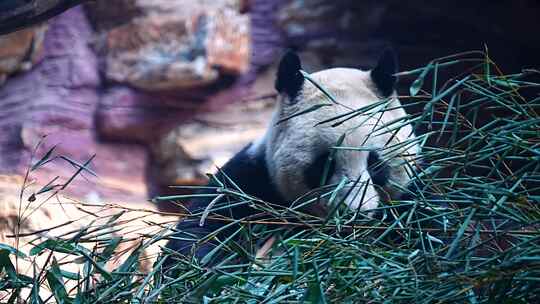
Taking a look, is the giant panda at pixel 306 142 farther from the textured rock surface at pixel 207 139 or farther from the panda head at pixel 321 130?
the textured rock surface at pixel 207 139

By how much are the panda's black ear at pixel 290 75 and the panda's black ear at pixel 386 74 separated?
0.28 m

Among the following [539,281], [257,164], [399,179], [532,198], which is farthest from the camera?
[257,164]

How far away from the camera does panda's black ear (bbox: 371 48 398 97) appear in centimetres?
295

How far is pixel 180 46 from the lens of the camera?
17.4ft

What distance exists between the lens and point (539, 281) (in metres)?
1.45

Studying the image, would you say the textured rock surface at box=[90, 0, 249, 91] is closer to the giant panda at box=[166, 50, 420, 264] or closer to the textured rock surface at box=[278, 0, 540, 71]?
the textured rock surface at box=[278, 0, 540, 71]

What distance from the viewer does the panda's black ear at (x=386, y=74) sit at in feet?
9.68

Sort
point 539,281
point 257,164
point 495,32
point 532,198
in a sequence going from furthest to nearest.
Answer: point 495,32 → point 257,164 → point 532,198 → point 539,281

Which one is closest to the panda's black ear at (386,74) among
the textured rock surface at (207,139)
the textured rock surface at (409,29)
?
the textured rock surface at (409,29)

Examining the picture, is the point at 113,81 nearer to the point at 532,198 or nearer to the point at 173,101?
the point at 173,101

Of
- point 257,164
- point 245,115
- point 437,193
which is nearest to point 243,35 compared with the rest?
point 245,115

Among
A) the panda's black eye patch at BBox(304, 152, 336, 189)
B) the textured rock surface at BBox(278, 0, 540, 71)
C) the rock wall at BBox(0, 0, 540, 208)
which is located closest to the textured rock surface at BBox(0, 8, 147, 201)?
the rock wall at BBox(0, 0, 540, 208)

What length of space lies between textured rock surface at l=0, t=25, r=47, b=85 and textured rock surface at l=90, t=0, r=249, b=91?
0.47 metres

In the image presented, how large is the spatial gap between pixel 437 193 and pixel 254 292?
0.46 meters
